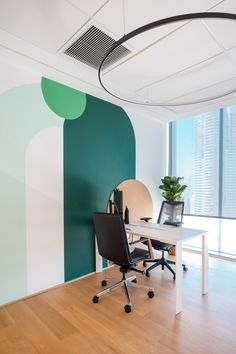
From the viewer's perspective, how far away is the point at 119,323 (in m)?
2.04

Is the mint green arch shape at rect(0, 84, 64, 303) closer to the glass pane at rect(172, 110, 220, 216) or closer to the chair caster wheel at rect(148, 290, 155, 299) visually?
the chair caster wheel at rect(148, 290, 155, 299)

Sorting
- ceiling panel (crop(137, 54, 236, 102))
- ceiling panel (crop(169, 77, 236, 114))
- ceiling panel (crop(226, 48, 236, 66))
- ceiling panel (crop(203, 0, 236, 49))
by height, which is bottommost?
ceiling panel (crop(169, 77, 236, 114))

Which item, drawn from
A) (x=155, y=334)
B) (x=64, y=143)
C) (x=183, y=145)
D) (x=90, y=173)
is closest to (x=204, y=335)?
(x=155, y=334)

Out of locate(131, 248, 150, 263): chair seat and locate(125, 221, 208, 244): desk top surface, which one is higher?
locate(125, 221, 208, 244): desk top surface

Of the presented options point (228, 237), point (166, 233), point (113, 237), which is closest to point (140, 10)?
point (113, 237)

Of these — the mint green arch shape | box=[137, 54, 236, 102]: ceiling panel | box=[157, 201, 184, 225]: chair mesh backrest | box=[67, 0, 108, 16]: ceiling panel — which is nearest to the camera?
box=[67, 0, 108, 16]: ceiling panel

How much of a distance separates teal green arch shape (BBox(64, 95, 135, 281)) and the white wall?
469 mm

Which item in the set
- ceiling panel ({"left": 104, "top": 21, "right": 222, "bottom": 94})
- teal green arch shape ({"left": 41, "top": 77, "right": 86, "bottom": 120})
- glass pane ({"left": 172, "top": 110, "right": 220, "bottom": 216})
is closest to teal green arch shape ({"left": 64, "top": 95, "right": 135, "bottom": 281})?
teal green arch shape ({"left": 41, "top": 77, "right": 86, "bottom": 120})

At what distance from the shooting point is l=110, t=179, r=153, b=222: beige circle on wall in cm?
383

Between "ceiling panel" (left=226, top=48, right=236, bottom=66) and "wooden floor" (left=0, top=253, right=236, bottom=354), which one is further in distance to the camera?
"ceiling panel" (left=226, top=48, right=236, bottom=66)

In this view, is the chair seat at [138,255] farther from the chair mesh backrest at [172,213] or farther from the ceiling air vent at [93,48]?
the ceiling air vent at [93,48]

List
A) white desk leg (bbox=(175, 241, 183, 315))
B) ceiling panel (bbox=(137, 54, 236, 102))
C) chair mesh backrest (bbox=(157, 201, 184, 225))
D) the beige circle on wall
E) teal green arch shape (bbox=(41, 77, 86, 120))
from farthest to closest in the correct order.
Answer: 1. the beige circle on wall
2. chair mesh backrest (bbox=(157, 201, 184, 225))
3. teal green arch shape (bbox=(41, 77, 86, 120))
4. ceiling panel (bbox=(137, 54, 236, 102))
5. white desk leg (bbox=(175, 241, 183, 315))

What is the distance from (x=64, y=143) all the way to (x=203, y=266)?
2515 mm

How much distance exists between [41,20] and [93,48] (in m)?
0.56
